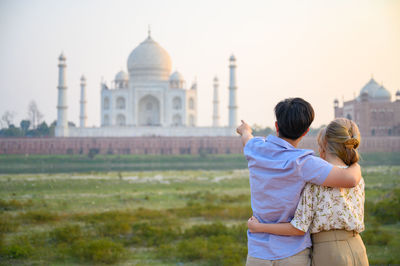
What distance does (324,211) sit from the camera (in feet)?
6.07

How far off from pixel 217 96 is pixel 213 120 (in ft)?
5.87

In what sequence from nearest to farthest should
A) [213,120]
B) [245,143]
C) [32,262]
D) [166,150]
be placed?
1. [245,143]
2. [32,262]
3. [166,150]
4. [213,120]

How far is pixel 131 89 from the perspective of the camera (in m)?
34.4

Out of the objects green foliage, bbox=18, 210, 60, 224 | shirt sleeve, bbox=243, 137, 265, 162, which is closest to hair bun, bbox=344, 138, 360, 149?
shirt sleeve, bbox=243, 137, 265, 162

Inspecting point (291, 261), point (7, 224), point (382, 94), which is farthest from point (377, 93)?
point (291, 261)

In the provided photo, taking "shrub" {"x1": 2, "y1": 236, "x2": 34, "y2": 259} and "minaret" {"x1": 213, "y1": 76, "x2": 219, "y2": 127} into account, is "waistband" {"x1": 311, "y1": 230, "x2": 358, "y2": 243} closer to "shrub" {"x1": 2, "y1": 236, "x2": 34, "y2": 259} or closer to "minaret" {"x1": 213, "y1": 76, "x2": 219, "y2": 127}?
"shrub" {"x1": 2, "y1": 236, "x2": 34, "y2": 259}

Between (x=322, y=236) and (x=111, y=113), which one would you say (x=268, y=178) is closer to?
(x=322, y=236)

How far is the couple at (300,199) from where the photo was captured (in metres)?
1.82

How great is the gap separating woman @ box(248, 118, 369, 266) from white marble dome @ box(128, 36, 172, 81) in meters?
33.5

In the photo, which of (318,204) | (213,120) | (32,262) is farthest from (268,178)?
(213,120)

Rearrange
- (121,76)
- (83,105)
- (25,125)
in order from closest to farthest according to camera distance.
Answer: (25,125), (83,105), (121,76)

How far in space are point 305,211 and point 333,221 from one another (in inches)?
4.4

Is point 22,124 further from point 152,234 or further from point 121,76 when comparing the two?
point 121,76

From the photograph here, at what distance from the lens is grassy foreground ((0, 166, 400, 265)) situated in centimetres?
617
